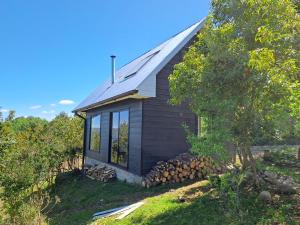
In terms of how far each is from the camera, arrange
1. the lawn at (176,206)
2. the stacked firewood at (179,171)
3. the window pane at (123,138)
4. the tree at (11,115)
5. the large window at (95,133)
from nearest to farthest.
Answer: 1. the lawn at (176,206)
2. the stacked firewood at (179,171)
3. the window pane at (123,138)
4. the tree at (11,115)
5. the large window at (95,133)

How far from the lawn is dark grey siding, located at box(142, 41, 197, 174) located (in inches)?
49.9

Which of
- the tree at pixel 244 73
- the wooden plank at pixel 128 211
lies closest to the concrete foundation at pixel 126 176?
the wooden plank at pixel 128 211

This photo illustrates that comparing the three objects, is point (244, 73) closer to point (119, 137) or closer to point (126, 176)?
point (126, 176)

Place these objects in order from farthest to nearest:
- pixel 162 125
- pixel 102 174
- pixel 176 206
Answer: pixel 102 174
pixel 162 125
pixel 176 206

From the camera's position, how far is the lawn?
16.8ft

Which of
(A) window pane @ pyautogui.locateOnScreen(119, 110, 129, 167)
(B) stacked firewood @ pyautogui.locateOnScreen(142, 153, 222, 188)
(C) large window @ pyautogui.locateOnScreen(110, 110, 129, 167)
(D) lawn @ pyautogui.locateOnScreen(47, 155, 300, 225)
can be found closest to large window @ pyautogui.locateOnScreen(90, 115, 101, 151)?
(C) large window @ pyautogui.locateOnScreen(110, 110, 129, 167)

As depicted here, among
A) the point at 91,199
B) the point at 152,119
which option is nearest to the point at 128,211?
the point at 91,199

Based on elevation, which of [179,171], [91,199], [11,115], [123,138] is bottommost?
[91,199]

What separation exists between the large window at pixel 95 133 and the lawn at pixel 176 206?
420 cm

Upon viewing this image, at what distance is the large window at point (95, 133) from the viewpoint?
15063 mm

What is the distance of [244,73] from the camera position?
5.54 m

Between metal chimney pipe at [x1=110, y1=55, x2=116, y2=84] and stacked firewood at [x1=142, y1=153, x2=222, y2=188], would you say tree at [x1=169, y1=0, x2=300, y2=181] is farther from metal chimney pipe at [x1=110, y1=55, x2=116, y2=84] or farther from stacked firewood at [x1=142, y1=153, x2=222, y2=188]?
metal chimney pipe at [x1=110, y1=55, x2=116, y2=84]

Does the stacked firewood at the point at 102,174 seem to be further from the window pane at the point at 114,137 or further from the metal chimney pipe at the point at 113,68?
the metal chimney pipe at the point at 113,68

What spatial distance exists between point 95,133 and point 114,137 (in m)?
3.53
